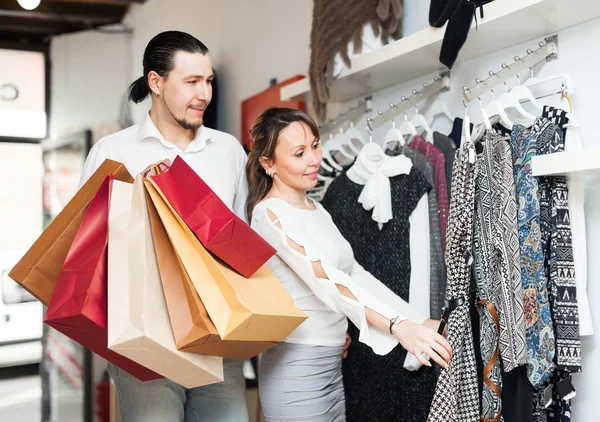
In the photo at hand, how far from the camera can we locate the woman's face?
5.75 feet

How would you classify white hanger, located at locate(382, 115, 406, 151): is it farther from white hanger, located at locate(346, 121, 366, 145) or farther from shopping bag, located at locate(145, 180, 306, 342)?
shopping bag, located at locate(145, 180, 306, 342)

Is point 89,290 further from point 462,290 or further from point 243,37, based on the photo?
point 243,37

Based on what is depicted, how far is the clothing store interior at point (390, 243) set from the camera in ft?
4.44

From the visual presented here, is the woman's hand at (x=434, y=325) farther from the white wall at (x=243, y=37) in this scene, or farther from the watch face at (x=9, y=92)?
the watch face at (x=9, y=92)

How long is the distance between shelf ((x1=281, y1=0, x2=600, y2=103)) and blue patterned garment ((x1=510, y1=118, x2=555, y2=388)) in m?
0.31

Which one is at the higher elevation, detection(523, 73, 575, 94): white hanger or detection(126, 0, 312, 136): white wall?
detection(126, 0, 312, 136): white wall

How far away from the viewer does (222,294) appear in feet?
4.36

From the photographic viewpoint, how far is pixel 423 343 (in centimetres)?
148

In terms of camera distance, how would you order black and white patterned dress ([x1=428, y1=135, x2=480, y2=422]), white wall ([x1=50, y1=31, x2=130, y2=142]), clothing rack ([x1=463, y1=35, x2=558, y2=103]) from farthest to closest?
1. white wall ([x1=50, y1=31, x2=130, y2=142])
2. clothing rack ([x1=463, y1=35, x2=558, y2=103])
3. black and white patterned dress ([x1=428, y1=135, x2=480, y2=422])

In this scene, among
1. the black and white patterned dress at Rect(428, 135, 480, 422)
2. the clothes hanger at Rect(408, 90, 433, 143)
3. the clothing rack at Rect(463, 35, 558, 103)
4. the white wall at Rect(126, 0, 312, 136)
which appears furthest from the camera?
the white wall at Rect(126, 0, 312, 136)

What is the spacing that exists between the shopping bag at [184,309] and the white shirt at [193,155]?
0.34m

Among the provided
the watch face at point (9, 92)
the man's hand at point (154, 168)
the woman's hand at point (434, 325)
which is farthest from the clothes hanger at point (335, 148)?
the watch face at point (9, 92)

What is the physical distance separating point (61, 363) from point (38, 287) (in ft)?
10.7

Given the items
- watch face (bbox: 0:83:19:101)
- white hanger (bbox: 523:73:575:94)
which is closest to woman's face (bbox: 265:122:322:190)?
white hanger (bbox: 523:73:575:94)
